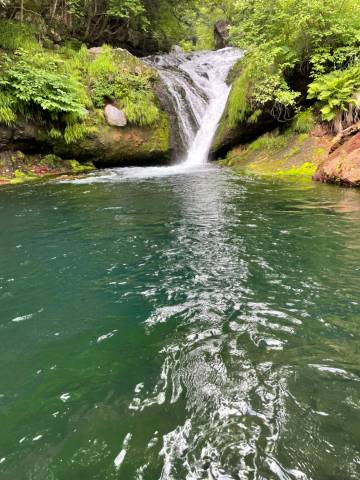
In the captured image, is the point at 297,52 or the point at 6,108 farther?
the point at 297,52

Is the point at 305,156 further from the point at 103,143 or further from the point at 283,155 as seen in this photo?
the point at 103,143

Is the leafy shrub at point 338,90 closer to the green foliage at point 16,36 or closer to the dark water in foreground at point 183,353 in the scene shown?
the dark water in foreground at point 183,353

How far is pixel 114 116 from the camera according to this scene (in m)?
12.1

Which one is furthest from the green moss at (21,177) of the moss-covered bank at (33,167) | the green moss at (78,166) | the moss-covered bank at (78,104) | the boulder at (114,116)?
the boulder at (114,116)

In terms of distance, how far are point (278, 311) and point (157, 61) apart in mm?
17719

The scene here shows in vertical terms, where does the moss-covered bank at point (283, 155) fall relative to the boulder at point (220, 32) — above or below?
below

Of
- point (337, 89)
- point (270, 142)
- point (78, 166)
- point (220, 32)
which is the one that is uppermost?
point (220, 32)

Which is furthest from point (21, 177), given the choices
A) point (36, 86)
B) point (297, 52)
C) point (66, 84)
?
point (297, 52)

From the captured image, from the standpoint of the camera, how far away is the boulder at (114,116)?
1205 cm

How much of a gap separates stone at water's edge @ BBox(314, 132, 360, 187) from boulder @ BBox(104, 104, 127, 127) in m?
6.91

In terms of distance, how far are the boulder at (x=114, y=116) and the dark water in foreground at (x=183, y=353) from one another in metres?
8.08

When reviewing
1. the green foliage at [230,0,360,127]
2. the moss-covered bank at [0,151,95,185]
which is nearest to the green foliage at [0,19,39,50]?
the moss-covered bank at [0,151,95,185]

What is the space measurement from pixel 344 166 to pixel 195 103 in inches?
330

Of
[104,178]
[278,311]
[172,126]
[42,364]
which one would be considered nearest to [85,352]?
[42,364]
